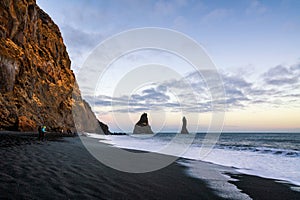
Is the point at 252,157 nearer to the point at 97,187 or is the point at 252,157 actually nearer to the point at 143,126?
the point at 97,187

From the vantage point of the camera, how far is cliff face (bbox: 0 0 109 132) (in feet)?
108

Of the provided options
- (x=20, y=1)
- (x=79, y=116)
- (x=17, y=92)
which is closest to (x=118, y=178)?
(x=17, y=92)

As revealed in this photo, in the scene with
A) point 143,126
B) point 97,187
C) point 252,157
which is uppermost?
point 143,126

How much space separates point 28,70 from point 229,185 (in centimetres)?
4572

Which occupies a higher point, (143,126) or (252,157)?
(143,126)

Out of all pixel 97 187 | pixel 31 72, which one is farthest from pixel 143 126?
pixel 97 187


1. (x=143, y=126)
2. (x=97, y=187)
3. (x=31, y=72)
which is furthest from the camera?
(x=143, y=126)

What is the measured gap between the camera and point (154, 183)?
726 cm

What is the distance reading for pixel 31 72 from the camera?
42.9 meters

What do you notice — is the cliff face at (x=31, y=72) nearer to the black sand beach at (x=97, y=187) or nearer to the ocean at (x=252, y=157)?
the ocean at (x=252, y=157)

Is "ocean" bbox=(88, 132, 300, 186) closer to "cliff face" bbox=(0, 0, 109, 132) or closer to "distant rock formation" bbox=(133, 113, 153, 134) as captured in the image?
"cliff face" bbox=(0, 0, 109, 132)

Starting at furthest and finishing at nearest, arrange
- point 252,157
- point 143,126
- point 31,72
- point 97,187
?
point 143,126 < point 31,72 < point 252,157 < point 97,187

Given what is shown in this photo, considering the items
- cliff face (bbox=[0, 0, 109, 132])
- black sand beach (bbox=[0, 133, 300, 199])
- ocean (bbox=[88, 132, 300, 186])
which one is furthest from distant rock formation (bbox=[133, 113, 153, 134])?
black sand beach (bbox=[0, 133, 300, 199])

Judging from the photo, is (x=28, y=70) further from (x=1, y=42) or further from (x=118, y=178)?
(x=118, y=178)
